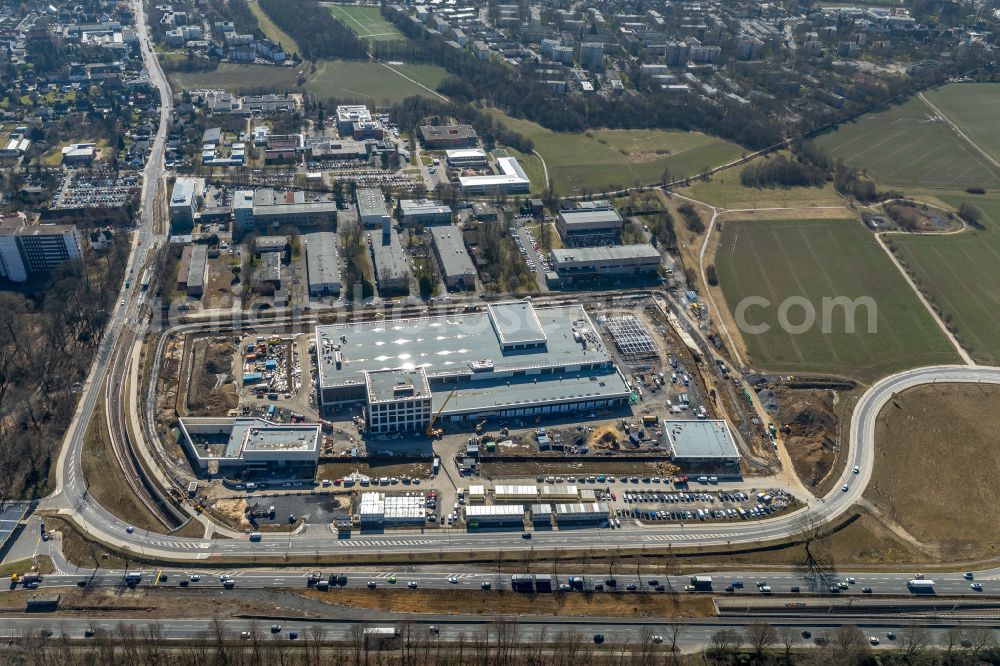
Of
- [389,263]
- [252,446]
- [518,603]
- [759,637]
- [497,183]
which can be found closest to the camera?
[759,637]

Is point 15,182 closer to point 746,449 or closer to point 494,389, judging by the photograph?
point 494,389

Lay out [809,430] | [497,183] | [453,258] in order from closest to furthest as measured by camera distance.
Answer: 1. [809,430]
2. [453,258]
3. [497,183]

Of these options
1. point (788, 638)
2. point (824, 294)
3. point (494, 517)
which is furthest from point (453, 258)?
point (788, 638)

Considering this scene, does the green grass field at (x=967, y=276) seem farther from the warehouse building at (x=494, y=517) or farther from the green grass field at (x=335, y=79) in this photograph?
the green grass field at (x=335, y=79)

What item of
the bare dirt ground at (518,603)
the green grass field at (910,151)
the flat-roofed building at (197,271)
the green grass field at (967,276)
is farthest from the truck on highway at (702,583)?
the green grass field at (910,151)

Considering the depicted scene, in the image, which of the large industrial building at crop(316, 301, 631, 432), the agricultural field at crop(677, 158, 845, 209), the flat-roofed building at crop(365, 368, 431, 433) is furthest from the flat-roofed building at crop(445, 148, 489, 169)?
the flat-roofed building at crop(365, 368, 431, 433)

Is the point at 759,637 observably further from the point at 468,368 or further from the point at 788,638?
the point at 468,368
